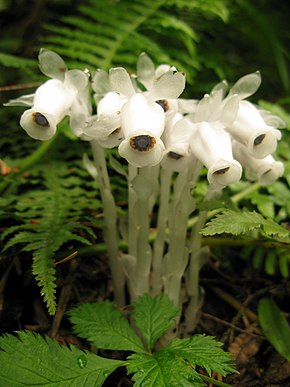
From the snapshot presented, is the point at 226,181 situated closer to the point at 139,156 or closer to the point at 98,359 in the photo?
the point at 139,156

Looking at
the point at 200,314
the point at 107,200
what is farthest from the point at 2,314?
the point at 200,314

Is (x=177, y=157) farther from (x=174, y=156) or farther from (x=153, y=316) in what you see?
(x=153, y=316)

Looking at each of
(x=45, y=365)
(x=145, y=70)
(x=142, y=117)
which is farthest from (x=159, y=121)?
(x=45, y=365)

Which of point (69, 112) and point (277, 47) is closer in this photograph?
point (69, 112)

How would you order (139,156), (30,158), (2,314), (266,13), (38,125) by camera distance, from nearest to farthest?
(139,156), (38,125), (2,314), (30,158), (266,13)

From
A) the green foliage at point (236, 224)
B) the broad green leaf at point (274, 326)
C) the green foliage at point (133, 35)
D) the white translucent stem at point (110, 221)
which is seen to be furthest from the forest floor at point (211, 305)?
→ the green foliage at point (133, 35)

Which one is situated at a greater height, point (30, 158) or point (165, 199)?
→ point (165, 199)

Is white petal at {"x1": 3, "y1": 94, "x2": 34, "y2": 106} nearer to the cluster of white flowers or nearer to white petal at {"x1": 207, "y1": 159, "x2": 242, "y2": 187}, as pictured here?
the cluster of white flowers
